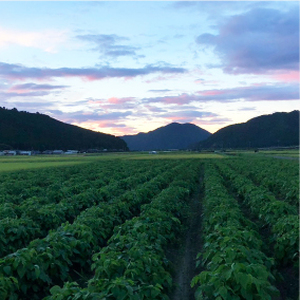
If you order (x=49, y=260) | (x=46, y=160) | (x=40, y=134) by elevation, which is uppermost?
(x=40, y=134)

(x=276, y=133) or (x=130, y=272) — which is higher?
(x=276, y=133)

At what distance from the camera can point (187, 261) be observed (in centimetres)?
869

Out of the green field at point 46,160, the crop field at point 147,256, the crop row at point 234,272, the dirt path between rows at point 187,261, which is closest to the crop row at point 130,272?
the crop field at point 147,256

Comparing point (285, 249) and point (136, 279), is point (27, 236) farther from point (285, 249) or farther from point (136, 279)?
point (285, 249)

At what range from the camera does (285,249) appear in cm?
770

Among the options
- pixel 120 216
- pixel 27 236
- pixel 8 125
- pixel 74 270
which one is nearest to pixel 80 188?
pixel 120 216

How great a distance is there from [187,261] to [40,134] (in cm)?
15350

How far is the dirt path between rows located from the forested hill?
13572cm

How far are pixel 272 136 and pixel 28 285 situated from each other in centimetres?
19584

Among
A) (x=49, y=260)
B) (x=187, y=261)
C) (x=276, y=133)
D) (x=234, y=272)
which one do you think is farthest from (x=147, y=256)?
(x=276, y=133)

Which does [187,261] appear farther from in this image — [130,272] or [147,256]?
[130,272]

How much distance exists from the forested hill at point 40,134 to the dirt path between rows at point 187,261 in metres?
136

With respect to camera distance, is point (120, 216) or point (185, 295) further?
point (120, 216)

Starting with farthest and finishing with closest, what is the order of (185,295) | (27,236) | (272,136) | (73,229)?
(272,136)
(27,236)
(73,229)
(185,295)
